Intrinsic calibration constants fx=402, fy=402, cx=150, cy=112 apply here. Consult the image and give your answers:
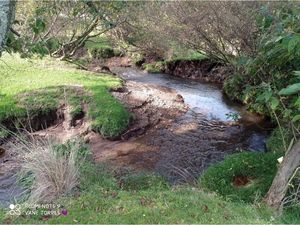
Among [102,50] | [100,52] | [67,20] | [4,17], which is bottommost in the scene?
[100,52]

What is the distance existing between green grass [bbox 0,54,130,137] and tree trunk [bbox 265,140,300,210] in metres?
5.45

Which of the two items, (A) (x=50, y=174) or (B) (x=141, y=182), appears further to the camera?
(B) (x=141, y=182)

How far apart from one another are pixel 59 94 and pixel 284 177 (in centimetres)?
790

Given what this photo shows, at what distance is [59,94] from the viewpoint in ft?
38.3

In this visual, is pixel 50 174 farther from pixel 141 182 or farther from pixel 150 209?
pixel 141 182

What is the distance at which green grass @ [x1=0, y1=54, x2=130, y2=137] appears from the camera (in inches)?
412

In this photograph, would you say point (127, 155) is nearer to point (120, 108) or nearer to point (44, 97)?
point (120, 108)

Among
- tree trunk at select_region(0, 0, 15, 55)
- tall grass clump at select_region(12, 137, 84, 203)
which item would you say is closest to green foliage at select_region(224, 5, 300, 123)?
tree trunk at select_region(0, 0, 15, 55)

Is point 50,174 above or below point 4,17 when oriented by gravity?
below

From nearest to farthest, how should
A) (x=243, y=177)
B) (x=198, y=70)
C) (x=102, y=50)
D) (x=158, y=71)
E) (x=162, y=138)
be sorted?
(x=243, y=177)
(x=162, y=138)
(x=198, y=70)
(x=158, y=71)
(x=102, y=50)

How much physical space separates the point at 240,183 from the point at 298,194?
117cm

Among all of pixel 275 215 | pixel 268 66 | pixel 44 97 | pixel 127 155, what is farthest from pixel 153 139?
pixel 275 215

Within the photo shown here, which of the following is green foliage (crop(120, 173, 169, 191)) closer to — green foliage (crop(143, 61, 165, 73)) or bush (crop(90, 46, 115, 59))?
green foliage (crop(143, 61, 165, 73))

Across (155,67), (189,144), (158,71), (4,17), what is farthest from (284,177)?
(155,67)
